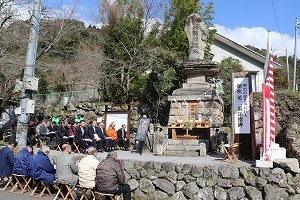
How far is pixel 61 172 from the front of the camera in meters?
7.83

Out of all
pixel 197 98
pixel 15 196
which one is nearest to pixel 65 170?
pixel 15 196

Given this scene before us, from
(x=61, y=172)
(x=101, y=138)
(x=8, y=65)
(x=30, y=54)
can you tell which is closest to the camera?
(x=61, y=172)

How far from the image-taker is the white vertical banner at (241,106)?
9.21 m

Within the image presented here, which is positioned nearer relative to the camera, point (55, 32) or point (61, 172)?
point (61, 172)

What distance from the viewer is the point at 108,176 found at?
21.2 feet

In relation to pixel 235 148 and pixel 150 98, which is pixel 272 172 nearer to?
pixel 235 148

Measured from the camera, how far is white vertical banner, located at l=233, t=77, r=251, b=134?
9205 mm

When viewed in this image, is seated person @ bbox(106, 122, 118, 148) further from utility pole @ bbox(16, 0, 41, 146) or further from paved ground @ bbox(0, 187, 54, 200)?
paved ground @ bbox(0, 187, 54, 200)

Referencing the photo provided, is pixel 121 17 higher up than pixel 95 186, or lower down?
Answer: higher up

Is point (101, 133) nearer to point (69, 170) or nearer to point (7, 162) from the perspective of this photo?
point (7, 162)

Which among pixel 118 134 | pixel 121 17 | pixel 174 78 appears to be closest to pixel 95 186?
pixel 118 134

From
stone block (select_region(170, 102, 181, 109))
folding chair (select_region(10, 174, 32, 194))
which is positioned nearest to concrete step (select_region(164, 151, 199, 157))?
stone block (select_region(170, 102, 181, 109))

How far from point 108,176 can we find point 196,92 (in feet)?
29.1

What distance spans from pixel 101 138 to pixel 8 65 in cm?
736
